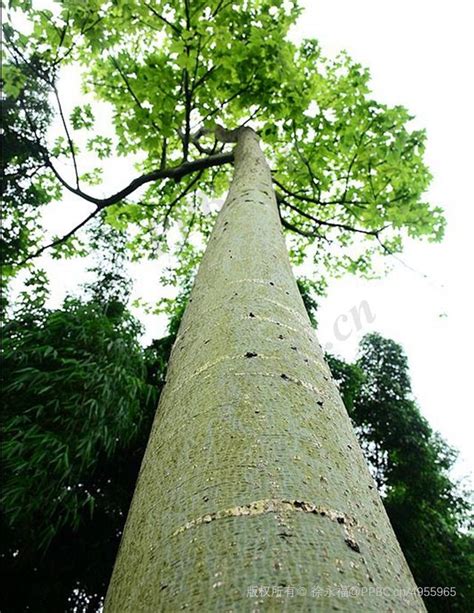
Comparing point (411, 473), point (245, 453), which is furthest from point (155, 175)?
point (411, 473)

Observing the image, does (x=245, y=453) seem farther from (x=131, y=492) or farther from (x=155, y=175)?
(x=131, y=492)

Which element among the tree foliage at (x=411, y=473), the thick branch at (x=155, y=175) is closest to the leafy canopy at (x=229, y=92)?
the thick branch at (x=155, y=175)

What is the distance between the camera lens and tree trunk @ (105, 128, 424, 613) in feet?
1.40

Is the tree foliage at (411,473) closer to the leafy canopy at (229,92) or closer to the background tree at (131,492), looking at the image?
the background tree at (131,492)

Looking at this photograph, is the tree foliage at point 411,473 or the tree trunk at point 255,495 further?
the tree foliage at point 411,473

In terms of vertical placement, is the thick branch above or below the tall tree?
above

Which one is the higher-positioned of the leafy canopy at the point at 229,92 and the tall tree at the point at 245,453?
the leafy canopy at the point at 229,92

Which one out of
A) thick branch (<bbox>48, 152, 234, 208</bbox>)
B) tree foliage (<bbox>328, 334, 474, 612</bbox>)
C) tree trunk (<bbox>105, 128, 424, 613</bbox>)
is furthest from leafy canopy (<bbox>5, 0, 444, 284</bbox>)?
tree foliage (<bbox>328, 334, 474, 612</bbox>)

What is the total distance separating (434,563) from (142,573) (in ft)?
24.7

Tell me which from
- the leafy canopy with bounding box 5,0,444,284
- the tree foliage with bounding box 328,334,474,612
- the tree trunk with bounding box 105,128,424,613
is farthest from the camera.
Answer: the tree foliage with bounding box 328,334,474,612

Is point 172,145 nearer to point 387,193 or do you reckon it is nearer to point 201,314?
point 387,193

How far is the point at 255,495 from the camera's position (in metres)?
0.53

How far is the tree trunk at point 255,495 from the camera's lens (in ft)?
1.40

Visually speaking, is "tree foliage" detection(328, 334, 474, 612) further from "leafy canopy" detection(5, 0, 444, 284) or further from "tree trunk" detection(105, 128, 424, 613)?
"tree trunk" detection(105, 128, 424, 613)
